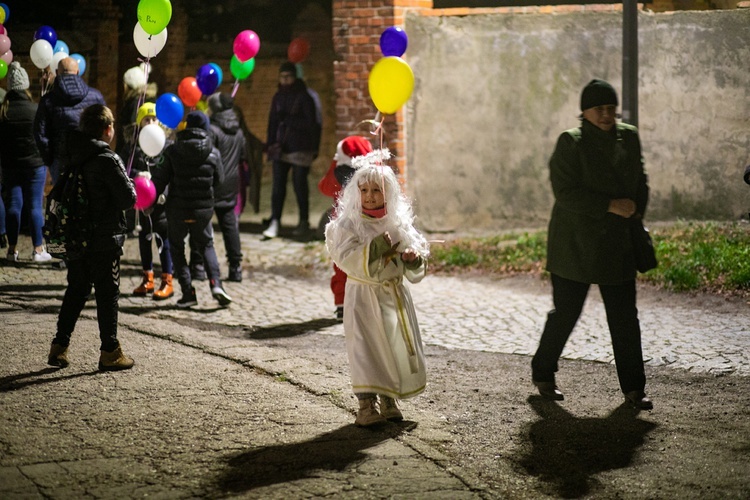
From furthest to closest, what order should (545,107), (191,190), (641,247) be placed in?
(545,107) → (191,190) → (641,247)

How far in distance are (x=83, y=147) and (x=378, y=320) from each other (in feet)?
7.67

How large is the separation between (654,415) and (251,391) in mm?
2345

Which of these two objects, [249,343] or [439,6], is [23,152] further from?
[439,6]

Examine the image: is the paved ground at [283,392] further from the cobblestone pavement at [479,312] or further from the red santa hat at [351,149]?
the red santa hat at [351,149]

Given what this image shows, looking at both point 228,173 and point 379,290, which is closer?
point 379,290

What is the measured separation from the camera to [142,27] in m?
8.86

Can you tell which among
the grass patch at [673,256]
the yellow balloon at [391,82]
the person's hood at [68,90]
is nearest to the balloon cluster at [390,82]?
the yellow balloon at [391,82]

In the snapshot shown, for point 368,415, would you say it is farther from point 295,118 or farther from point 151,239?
point 295,118

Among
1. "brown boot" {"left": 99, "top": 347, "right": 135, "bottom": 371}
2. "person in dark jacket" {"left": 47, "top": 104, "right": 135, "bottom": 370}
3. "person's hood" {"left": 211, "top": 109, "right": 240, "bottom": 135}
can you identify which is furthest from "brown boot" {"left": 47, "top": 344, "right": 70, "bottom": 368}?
"person's hood" {"left": 211, "top": 109, "right": 240, "bottom": 135}

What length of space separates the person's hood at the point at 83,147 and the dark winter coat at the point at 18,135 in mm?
4436

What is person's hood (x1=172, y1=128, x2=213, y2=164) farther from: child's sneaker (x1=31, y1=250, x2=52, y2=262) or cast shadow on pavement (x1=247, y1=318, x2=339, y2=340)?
child's sneaker (x1=31, y1=250, x2=52, y2=262)

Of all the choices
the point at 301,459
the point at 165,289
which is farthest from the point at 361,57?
the point at 301,459

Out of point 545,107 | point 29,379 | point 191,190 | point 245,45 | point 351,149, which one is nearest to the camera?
point 29,379

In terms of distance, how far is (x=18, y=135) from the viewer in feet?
35.1
